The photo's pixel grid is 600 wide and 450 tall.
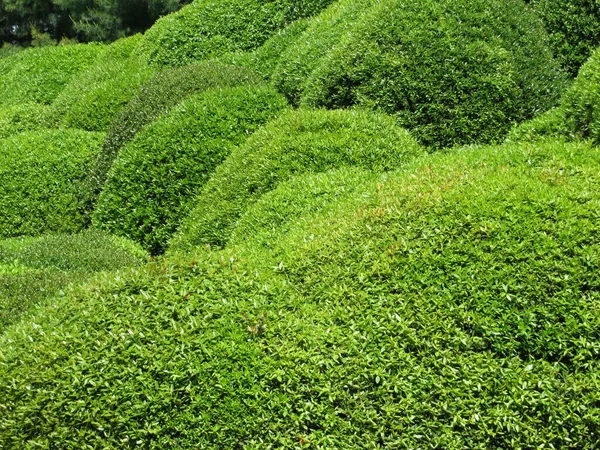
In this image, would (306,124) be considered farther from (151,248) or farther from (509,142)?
(151,248)

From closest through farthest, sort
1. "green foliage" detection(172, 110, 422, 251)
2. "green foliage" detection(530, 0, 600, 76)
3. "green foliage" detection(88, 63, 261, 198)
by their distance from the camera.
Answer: "green foliage" detection(172, 110, 422, 251) → "green foliage" detection(530, 0, 600, 76) → "green foliage" detection(88, 63, 261, 198)

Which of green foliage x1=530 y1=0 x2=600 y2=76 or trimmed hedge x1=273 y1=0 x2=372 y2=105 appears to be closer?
green foliage x1=530 y1=0 x2=600 y2=76

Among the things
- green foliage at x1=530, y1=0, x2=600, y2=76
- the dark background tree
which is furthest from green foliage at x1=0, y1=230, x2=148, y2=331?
the dark background tree

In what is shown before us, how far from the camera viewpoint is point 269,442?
4020 millimetres

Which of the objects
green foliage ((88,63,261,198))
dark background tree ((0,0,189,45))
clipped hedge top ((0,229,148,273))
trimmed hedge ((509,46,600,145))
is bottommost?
clipped hedge top ((0,229,148,273))

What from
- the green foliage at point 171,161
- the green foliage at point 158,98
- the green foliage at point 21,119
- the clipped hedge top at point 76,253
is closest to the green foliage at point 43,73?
the green foliage at point 21,119

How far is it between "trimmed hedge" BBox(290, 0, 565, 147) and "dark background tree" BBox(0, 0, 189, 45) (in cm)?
3292

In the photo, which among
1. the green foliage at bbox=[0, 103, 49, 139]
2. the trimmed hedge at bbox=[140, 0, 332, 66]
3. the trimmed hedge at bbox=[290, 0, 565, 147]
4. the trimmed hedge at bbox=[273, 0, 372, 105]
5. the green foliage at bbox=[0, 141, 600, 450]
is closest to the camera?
the green foliage at bbox=[0, 141, 600, 450]

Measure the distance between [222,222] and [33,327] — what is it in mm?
2947

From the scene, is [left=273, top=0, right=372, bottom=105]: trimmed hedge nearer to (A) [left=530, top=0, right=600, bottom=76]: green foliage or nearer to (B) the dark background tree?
(A) [left=530, top=0, right=600, bottom=76]: green foliage

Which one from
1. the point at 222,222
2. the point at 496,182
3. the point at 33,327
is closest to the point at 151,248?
the point at 222,222

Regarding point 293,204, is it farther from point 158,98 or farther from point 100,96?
point 100,96

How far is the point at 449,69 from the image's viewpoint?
7488 millimetres

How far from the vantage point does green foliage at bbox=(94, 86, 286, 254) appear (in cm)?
887
